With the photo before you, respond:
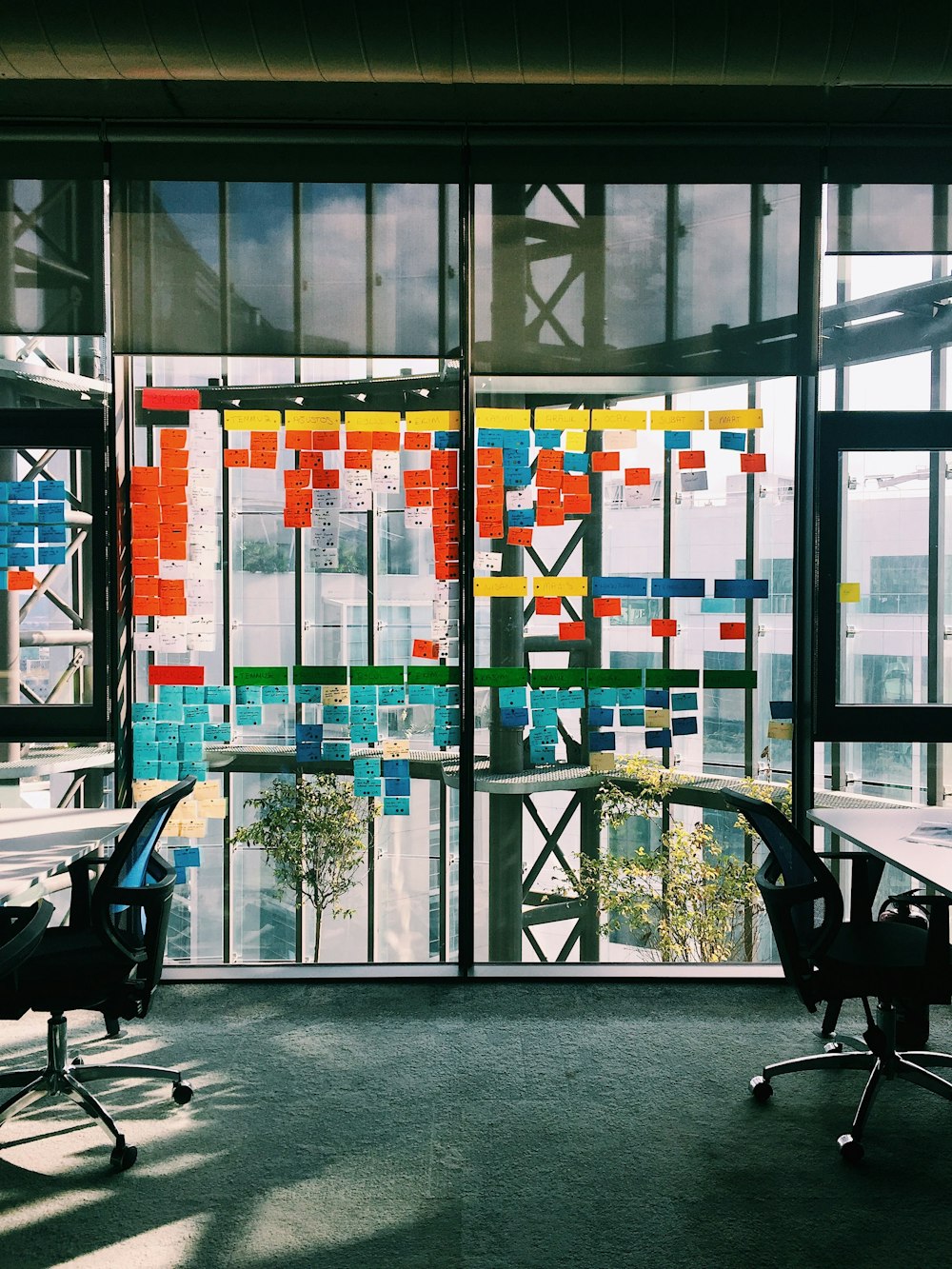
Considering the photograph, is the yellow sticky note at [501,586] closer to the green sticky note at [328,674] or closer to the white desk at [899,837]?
the green sticky note at [328,674]

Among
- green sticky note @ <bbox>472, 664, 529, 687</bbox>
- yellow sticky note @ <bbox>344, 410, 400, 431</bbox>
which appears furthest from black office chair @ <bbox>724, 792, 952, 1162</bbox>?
yellow sticky note @ <bbox>344, 410, 400, 431</bbox>

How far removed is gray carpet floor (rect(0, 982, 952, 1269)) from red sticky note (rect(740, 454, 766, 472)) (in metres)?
2.19

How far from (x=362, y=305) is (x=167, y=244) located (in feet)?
2.69

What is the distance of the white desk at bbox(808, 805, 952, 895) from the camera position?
261cm

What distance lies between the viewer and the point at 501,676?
148 inches

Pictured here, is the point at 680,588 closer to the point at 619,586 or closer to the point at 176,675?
the point at 619,586

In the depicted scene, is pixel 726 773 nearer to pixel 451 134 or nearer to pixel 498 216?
pixel 498 216

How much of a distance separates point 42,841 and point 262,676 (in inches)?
44.5

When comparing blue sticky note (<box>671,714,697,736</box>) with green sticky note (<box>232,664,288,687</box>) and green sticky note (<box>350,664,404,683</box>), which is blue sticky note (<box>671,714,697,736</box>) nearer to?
green sticky note (<box>350,664,404,683</box>)

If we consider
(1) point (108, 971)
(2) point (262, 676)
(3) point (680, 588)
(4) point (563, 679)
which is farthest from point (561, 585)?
(1) point (108, 971)

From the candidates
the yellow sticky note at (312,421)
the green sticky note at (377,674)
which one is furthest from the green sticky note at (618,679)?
the yellow sticky note at (312,421)

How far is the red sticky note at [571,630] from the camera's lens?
385cm

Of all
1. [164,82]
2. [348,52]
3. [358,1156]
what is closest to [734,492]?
[348,52]

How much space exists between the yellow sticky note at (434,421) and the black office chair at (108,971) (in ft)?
5.88
